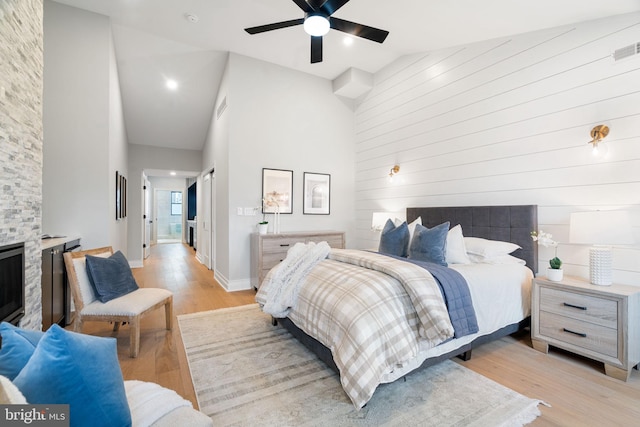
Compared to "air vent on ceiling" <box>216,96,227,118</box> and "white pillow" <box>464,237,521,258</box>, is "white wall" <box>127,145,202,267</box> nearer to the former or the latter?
"air vent on ceiling" <box>216,96,227,118</box>

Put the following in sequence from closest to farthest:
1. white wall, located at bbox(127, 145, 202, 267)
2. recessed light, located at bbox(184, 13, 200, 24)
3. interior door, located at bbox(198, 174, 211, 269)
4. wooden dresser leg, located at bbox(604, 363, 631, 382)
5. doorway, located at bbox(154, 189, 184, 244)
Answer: wooden dresser leg, located at bbox(604, 363, 631, 382), recessed light, located at bbox(184, 13, 200, 24), interior door, located at bbox(198, 174, 211, 269), white wall, located at bbox(127, 145, 202, 267), doorway, located at bbox(154, 189, 184, 244)

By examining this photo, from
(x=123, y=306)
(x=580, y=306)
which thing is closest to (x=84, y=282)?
(x=123, y=306)

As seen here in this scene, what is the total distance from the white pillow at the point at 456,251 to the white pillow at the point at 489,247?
0.39 ft

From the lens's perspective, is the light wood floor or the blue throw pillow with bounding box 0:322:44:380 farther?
the light wood floor

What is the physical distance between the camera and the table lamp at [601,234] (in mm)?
2088

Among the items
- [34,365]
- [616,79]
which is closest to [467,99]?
[616,79]

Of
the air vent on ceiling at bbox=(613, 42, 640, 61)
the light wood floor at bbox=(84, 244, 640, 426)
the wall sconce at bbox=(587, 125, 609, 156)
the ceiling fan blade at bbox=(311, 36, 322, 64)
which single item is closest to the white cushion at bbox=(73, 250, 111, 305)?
the light wood floor at bbox=(84, 244, 640, 426)

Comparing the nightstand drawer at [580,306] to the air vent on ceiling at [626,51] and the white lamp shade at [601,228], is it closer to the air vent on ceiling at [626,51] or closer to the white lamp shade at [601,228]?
the white lamp shade at [601,228]

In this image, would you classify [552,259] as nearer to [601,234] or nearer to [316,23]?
[601,234]

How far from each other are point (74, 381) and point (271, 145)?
13.5 feet

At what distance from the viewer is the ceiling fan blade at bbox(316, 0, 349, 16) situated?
7.47ft

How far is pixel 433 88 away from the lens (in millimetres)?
3938

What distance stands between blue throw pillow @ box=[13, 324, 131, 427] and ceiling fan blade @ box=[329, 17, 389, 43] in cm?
287

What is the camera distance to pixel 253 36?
12.9 feet
